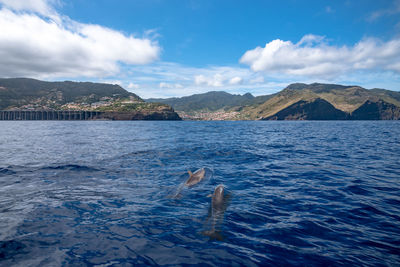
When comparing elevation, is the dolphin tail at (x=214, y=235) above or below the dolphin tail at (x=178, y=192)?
above

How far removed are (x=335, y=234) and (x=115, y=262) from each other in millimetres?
7936

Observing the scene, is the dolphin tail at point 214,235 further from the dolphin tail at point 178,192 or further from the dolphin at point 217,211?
the dolphin tail at point 178,192

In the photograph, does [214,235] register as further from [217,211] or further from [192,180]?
[192,180]

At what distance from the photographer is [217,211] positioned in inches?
380

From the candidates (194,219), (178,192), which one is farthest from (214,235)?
(178,192)

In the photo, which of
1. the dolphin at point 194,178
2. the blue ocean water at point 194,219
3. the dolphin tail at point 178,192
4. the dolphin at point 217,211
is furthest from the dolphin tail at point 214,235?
the dolphin at point 194,178

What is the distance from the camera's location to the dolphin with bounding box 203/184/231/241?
771 centimetres

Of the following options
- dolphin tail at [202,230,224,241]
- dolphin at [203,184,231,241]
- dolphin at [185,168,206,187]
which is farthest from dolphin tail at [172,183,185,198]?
dolphin tail at [202,230,224,241]

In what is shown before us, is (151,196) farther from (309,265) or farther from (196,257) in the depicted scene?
(309,265)

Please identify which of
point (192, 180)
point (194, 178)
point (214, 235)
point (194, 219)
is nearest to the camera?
point (214, 235)

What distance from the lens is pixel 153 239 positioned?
23.8 feet

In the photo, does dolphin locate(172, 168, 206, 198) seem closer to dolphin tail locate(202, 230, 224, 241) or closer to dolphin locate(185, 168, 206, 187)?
dolphin locate(185, 168, 206, 187)

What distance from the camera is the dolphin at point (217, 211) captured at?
771cm

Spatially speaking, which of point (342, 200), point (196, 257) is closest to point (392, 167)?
point (342, 200)
